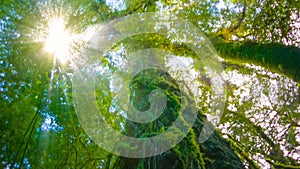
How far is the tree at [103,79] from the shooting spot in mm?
2535

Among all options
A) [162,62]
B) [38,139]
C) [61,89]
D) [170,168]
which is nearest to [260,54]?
[162,62]

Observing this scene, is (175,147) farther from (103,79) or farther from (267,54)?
(103,79)

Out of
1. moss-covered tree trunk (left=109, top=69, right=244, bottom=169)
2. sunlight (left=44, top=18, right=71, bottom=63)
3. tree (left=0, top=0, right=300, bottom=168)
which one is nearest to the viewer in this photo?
moss-covered tree trunk (left=109, top=69, right=244, bottom=169)

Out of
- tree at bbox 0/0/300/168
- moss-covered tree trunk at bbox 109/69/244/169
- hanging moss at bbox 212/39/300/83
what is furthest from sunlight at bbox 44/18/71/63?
hanging moss at bbox 212/39/300/83

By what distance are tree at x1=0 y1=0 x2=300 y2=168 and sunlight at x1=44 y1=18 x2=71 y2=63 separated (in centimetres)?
10

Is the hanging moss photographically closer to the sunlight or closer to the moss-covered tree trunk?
the moss-covered tree trunk

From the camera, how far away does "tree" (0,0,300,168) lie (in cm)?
254

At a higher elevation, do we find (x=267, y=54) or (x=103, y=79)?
(x=103, y=79)

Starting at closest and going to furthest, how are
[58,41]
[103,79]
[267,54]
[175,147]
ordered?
[175,147] → [267,54] → [58,41] → [103,79]

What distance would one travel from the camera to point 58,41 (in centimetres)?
339

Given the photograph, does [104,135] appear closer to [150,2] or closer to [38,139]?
[38,139]

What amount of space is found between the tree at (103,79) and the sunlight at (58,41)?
0.34 feet

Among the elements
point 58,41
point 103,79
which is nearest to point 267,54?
point 103,79

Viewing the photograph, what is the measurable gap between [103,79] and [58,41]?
0.89 m
